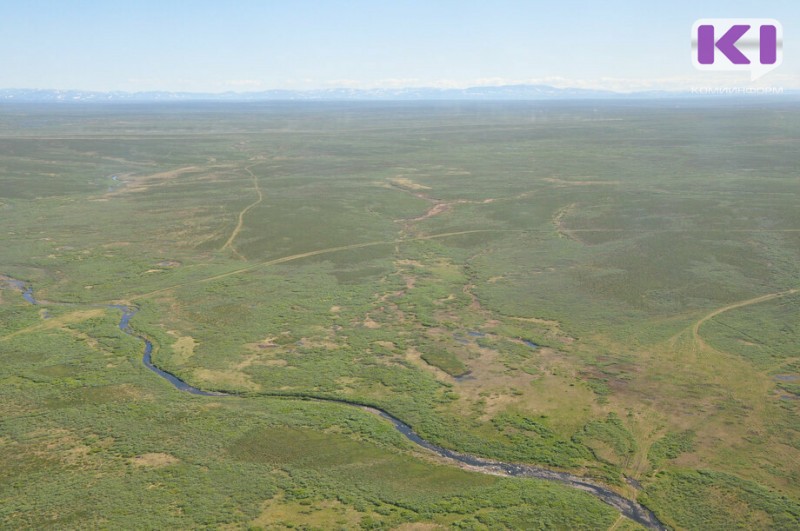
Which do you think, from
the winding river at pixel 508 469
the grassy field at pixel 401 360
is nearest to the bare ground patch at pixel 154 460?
the grassy field at pixel 401 360

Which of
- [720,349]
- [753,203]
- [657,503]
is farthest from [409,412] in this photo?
[753,203]

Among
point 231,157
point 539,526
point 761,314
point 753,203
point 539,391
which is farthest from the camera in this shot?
point 231,157

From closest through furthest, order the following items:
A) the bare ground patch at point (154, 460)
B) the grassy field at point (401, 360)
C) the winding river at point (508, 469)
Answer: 1. the winding river at point (508, 469)
2. the grassy field at point (401, 360)
3. the bare ground patch at point (154, 460)

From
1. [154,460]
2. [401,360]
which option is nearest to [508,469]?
[401,360]

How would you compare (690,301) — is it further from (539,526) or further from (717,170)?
(717,170)

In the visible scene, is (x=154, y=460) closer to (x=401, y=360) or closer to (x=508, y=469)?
(x=401, y=360)

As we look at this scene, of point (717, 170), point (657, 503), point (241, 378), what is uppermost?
point (717, 170)

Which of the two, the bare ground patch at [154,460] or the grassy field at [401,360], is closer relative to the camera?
the grassy field at [401,360]

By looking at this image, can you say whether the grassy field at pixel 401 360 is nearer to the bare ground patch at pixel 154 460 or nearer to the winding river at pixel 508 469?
the bare ground patch at pixel 154 460
